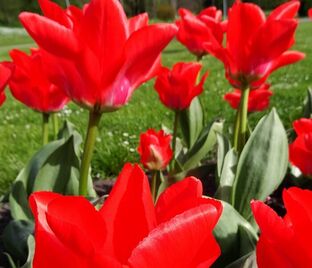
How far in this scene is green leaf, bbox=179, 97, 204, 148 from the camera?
262 centimetres

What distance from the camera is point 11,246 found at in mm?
1588

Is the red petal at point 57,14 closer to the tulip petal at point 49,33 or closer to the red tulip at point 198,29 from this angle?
the tulip petal at point 49,33

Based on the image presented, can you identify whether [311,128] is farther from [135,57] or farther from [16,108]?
[16,108]

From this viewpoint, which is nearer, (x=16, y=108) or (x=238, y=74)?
(x=238, y=74)

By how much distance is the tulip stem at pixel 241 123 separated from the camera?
1.66 metres

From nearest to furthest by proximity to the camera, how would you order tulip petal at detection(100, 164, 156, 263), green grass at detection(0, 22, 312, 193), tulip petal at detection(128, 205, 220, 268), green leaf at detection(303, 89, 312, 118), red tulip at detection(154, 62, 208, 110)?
tulip petal at detection(128, 205, 220, 268) → tulip petal at detection(100, 164, 156, 263) → red tulip at detection(154, 62, 208, 110) → green leaf at detection(303, 89, 312, 118) → green grass at detection(0, 22, 312, 193)

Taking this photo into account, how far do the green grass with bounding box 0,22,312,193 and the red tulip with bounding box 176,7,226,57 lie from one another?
3.17 ft

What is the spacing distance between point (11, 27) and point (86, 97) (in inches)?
1177

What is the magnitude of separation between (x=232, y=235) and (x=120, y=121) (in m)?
3.11

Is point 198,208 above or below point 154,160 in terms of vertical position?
above

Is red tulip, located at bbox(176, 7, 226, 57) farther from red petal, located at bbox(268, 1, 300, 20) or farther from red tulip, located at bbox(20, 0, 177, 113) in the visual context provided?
red tulip, located at bbox(20, 0, 177, 113)

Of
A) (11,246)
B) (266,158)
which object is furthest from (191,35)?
(11,246)

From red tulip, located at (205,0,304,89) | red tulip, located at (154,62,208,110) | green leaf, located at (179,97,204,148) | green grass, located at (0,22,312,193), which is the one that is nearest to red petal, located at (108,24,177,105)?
red tulip, located at (205,0,304,89)

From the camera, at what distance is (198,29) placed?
2.12m
